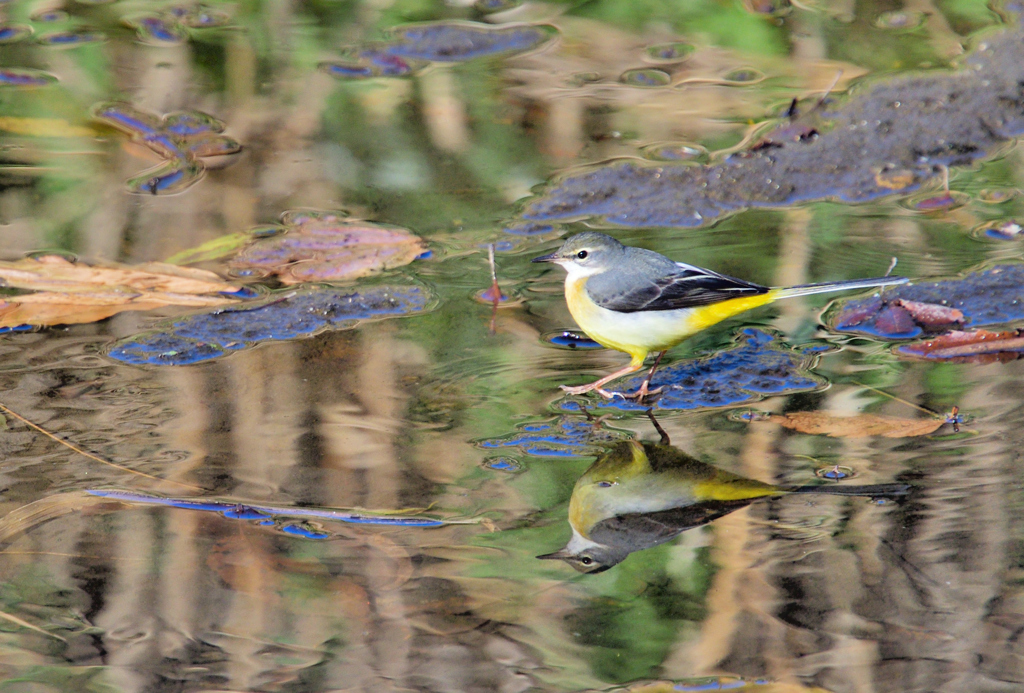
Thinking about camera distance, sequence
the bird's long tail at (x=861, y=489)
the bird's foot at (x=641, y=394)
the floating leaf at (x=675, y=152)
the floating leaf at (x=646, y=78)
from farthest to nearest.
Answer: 1. the floating leaf at (x=646, y=78)
2. the floating leaf at (x=675, y=152)
3. the bird's foot at (x=641, y=394)
4. the bird's long tail at (x=861, y=489)

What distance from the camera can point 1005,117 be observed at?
7.54m

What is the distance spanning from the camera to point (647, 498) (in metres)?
4.19

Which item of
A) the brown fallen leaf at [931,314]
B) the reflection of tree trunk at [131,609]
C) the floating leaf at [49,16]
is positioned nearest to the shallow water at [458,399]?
the reflection of tree trunk at [131,609]

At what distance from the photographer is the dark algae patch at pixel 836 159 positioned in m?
6.77

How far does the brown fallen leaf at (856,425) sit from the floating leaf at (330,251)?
2507mm

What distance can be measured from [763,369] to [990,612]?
1.76 metres

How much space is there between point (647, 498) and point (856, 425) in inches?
40.2

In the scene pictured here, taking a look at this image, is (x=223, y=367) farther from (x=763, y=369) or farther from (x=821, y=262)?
(x=821, y=262)

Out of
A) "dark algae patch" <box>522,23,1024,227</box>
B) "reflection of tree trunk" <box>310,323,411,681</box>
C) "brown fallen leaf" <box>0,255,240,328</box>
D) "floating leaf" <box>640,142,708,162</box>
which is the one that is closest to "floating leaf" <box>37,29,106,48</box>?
"brown fallen leaf" <box>0,255,240,328</box>

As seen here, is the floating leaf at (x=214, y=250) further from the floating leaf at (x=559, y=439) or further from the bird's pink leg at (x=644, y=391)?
the bird's pink leg at (x=644, y=391)

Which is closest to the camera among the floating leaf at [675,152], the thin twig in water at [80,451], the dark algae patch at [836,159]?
the thin twig in water at [80,451]

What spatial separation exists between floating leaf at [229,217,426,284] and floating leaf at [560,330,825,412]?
1.69m

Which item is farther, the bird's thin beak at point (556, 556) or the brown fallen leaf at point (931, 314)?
the brown fallen leaf at point (931, 314)

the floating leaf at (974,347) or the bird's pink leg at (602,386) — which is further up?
the floating leaf at (974,347)
